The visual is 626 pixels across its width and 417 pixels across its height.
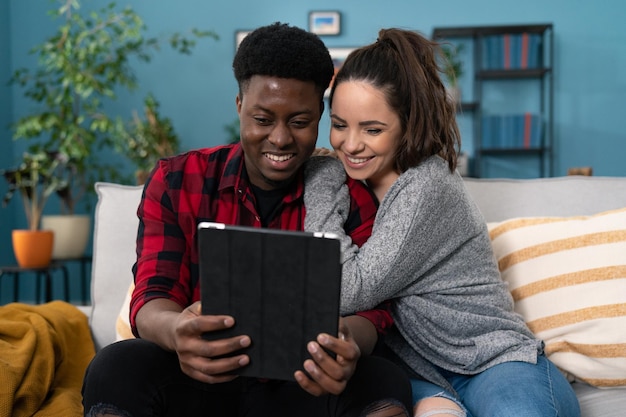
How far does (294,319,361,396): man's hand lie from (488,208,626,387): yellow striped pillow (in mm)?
650

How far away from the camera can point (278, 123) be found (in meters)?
1.20

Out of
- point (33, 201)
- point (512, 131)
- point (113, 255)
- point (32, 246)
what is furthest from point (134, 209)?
point (512, 131)

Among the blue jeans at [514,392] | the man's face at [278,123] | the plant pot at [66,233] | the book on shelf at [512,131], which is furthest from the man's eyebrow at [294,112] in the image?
the book on shelf at [512,131]

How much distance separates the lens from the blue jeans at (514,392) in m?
1.15

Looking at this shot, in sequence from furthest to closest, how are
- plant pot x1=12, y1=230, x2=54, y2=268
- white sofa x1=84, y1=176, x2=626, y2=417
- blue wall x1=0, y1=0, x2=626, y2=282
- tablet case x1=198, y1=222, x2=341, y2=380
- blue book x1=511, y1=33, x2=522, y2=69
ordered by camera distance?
blue wall x1=0, y1=0, x2=626, y2=282, blue book x1=511, y1=33, x2=522, y2=69, plant pot x1=12, y1=230, x2=54, y2=268, white sofa x1=84, y1=176, x2=626, y2=417, tablet case x1=198, y1=222, x2=341, y2=380

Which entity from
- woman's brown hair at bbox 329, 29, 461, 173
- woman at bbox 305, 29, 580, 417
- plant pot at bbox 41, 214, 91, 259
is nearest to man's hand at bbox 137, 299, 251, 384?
woman at bbox 305, 29, 580, 417

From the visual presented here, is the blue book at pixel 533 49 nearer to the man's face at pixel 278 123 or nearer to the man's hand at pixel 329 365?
the man's face at pixel 278 123

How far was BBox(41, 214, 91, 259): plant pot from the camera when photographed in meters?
3.62

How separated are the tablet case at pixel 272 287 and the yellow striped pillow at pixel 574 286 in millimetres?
715

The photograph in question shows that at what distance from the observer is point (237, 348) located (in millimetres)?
925

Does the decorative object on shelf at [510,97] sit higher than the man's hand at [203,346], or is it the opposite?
the decorative object on shelf at [510,97]

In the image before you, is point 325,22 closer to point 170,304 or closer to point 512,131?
point 512,131

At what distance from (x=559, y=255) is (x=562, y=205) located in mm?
239

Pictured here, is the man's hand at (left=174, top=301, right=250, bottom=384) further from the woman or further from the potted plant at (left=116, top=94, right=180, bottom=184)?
the potted plant at (left=116, top=94, right=180, bottom=184)
